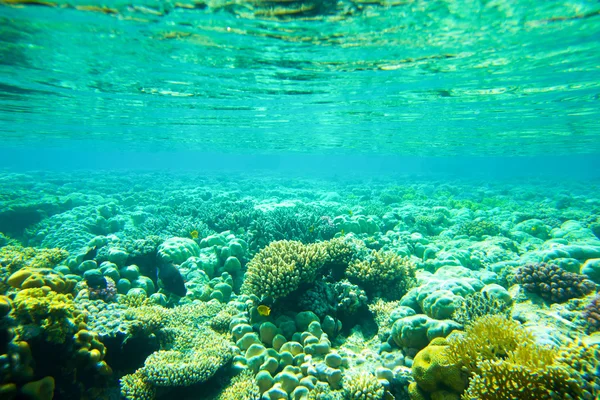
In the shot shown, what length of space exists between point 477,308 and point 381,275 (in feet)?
7.41

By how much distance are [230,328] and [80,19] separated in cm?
1083

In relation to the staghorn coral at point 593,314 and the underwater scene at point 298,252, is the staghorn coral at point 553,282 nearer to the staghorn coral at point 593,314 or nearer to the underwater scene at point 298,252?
the underwater scene at point 298,252

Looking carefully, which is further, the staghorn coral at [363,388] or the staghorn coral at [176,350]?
the staghorn coral at [176,350]

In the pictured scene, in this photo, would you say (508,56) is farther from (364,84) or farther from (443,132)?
(443,132)

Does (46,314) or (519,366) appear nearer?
(519,366)

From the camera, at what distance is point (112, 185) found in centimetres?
2861

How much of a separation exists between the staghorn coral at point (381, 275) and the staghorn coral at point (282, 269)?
3.34 ft

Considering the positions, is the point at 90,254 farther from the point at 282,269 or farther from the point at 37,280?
the point at 282,269

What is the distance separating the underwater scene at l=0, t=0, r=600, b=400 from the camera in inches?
158

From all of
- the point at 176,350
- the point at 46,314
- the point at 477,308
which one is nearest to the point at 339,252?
the point at 477,308

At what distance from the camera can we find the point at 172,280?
808 centimetres

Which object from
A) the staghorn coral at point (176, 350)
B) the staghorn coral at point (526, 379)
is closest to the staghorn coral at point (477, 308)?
the staghorn coral at point (526, 379)

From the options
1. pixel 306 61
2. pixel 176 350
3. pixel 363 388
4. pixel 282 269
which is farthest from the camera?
pixel 306 61

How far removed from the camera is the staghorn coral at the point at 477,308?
4980mm
